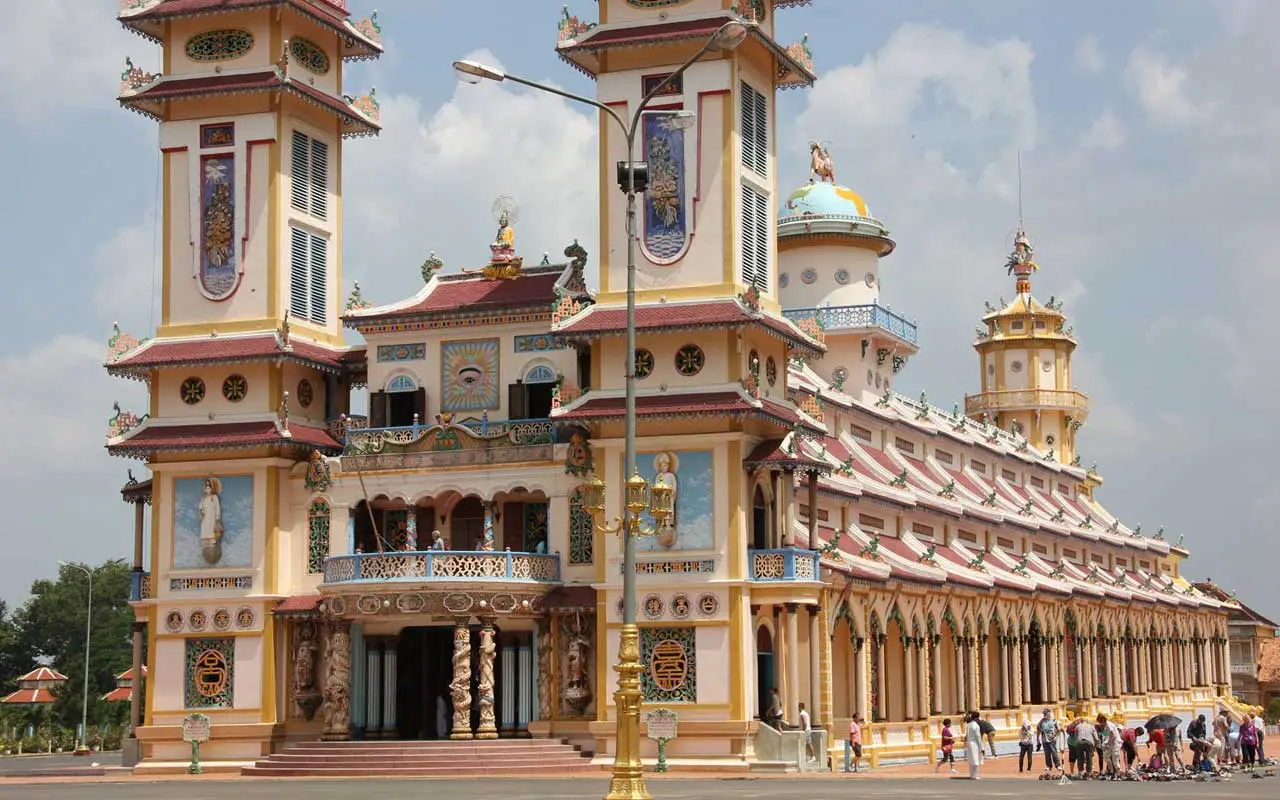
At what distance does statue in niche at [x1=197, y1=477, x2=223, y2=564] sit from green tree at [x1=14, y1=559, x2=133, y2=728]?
62276 millimetres

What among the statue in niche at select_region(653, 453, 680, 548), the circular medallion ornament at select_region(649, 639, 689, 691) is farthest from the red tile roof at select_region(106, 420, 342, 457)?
the circular medallion ornament at select_region(649, 639, 689, 691)

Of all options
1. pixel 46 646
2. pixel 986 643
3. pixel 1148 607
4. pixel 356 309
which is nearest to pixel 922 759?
pixel 986 643

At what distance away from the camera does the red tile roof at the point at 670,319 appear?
48906mm

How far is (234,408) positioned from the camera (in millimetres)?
53656

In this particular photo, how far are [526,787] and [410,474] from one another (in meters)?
14.8

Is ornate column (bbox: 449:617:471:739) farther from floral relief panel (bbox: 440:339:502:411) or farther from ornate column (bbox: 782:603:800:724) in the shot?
ornate column (bbox: 782:603:800:724)

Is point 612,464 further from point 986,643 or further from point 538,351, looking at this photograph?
point 986,643

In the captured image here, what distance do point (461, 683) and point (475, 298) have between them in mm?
10553

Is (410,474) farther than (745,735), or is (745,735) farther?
(410,474)


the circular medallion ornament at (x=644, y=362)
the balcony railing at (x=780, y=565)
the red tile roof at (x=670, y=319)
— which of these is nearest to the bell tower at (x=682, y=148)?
the red tile roof at (x=670, y=319)

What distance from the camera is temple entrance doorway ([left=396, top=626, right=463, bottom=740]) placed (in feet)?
176

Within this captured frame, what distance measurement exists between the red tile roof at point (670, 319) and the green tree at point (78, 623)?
69.9 metres

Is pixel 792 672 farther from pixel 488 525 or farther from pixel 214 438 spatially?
pixel 214 438

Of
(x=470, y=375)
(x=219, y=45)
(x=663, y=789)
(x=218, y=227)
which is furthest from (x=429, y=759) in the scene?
(x=219, y=45)
